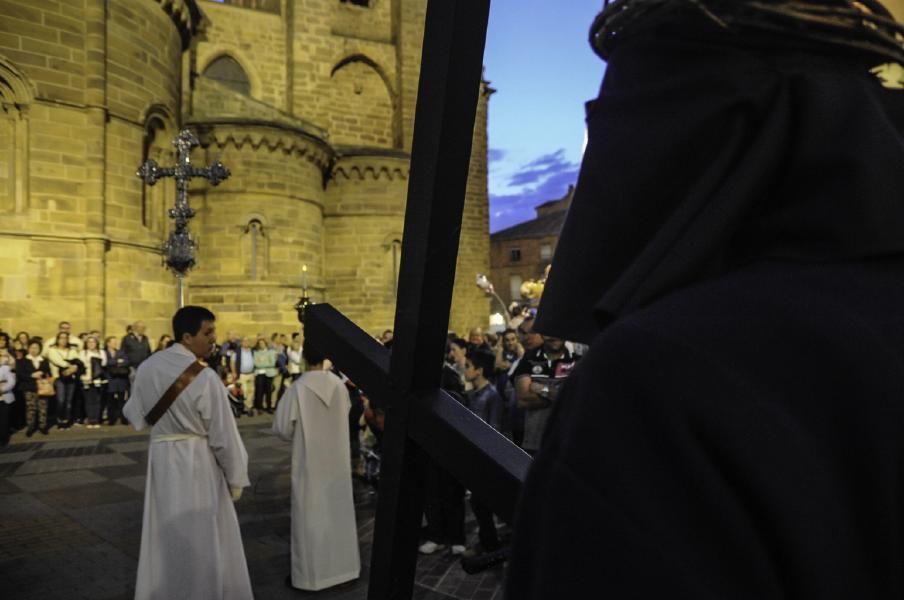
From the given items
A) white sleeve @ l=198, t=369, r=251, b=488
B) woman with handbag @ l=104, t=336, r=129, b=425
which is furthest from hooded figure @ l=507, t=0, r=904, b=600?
woman with handbag @ l=104, t=336, r=129, b=425

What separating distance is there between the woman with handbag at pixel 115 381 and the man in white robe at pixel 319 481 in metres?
8.69

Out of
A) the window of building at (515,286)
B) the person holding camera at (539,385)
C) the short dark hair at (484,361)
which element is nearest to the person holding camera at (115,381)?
the short dark hair at (484,361)

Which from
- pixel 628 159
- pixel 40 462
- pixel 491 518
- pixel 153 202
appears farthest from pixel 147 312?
pixel 628 159

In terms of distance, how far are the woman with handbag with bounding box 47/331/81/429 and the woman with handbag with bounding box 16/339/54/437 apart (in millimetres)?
231

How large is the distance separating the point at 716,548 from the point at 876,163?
434mm

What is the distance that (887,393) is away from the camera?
2.00 feet

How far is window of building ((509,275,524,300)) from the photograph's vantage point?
57169mm

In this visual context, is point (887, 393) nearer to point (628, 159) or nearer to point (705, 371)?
point (705, 371)

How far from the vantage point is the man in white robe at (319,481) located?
5.02m

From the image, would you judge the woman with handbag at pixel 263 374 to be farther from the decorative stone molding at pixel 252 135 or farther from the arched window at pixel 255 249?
the decorative stone molding at pixel 252 135

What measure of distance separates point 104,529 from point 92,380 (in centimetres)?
737

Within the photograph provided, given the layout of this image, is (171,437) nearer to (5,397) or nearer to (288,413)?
(288,413)

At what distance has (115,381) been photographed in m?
12.8

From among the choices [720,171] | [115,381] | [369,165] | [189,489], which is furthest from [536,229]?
[720,171]
